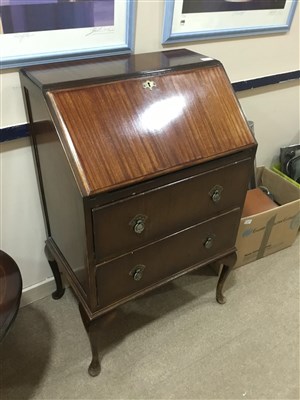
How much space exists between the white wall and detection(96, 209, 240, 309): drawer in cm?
48

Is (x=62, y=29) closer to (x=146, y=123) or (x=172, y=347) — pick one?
(x=146, y=123)

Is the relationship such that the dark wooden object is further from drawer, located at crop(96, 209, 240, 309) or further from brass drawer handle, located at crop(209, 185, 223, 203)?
brass drawer handle, located at crop(209, 185, 223, 203)

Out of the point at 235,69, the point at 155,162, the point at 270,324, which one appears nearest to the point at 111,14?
the point at 155,162

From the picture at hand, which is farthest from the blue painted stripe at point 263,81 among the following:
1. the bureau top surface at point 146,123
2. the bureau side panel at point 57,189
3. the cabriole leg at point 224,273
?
the cabriole leg at point 224,273

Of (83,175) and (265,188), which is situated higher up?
(83,175)

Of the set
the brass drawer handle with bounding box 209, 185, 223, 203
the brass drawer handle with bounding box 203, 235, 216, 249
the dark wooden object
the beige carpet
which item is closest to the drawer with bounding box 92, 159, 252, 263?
the brass drawer handle with bounding box 209, 185, 223, 203


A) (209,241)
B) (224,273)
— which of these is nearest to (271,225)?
(224,273)

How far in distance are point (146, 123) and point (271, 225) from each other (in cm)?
103

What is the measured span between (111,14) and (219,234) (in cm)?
84

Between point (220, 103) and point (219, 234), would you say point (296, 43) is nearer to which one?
point (220, 103)

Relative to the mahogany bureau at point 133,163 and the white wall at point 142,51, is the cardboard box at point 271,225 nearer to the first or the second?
the white wall at point 142,51

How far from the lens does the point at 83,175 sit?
0.87 meters

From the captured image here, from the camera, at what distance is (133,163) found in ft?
3.07

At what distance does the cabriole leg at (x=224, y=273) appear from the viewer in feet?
4.67
